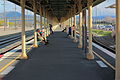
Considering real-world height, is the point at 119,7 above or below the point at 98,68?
above

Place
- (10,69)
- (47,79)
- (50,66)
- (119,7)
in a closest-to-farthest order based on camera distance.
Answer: (119,7) < (47,79) < (10,69) < (50,66)

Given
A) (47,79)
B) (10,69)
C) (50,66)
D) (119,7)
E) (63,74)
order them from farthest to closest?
1. (50,66)
2. (10,69)
3. (63,74)
4. (47,79)
5. (119,7)

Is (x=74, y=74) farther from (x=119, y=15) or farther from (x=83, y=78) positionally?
(x=119, y=15)

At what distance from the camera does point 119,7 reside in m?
7.01

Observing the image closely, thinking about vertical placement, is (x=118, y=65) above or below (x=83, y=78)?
above

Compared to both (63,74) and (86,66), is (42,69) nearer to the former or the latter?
(63,74)

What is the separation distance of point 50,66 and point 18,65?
1436mm

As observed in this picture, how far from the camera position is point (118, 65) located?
7.14 meters

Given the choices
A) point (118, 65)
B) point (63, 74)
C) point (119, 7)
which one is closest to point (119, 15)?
point (119, 7)

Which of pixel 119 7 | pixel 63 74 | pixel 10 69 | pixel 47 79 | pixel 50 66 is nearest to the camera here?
pixel 119 7

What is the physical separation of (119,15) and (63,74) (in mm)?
3111

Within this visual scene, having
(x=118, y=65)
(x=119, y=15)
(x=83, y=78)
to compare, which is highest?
(x=119, y=15)

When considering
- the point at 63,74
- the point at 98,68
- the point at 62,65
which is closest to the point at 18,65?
the point at 62,65

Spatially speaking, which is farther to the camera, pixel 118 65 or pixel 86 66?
pixel 86 66
